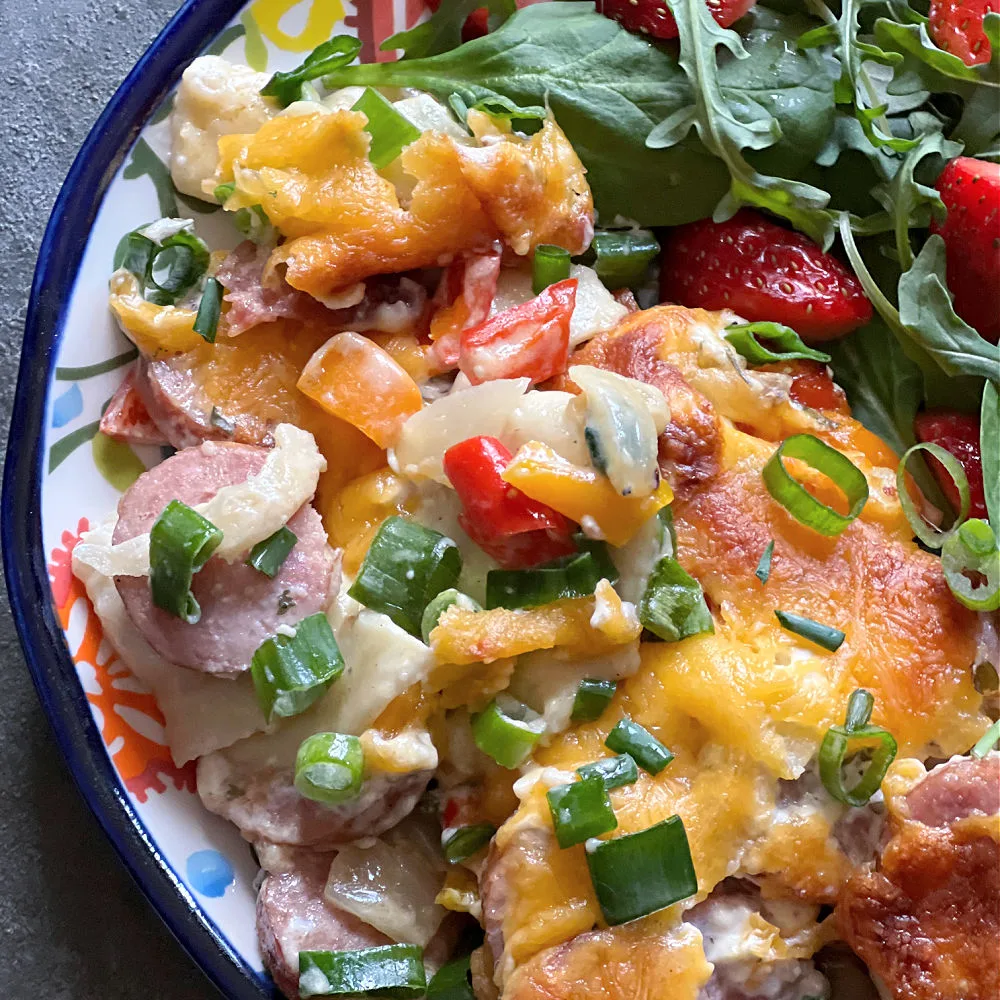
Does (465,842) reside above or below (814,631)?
below

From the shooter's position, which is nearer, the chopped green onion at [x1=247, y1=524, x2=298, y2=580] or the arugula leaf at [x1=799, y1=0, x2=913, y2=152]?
the chopped green onion at [x1=247, y1=524, x2=298, y2=580]

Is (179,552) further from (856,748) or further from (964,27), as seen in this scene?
(964,27)

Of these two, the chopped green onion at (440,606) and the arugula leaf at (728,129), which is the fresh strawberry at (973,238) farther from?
the chopped green onion at (440,606)

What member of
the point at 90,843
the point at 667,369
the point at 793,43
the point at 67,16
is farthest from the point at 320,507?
the point at 67,16

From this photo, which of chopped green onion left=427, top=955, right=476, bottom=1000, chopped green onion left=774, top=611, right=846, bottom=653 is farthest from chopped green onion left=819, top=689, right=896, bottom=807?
chopped green onion left=427, top=955, right=476, bottom=1000

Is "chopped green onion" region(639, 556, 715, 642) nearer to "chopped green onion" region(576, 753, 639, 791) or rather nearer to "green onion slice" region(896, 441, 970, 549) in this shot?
"chopped green onion" region(576, 753, 639, 791)

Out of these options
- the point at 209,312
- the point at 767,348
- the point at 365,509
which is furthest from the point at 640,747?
the point at 209,312
